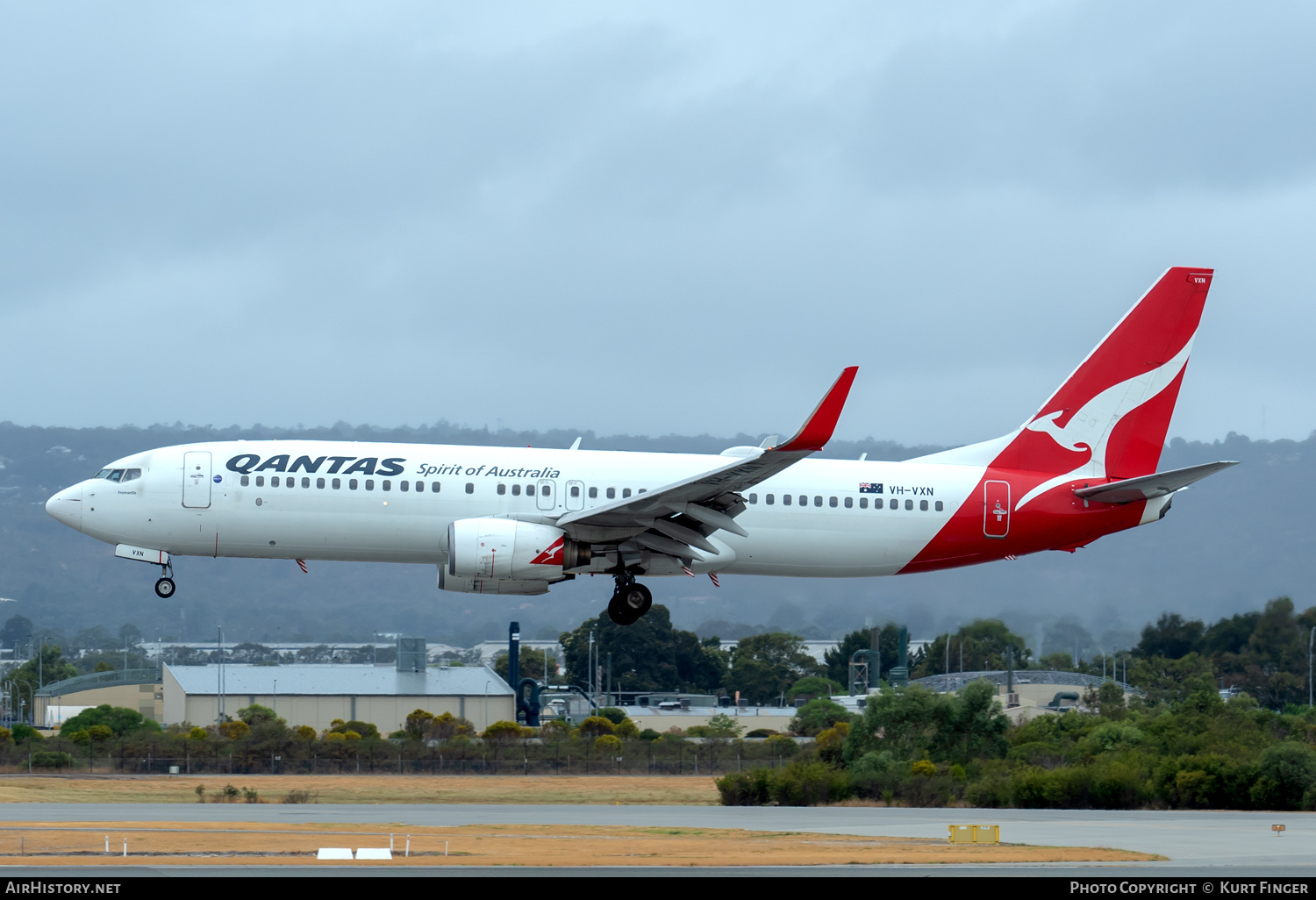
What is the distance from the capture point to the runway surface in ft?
81.4

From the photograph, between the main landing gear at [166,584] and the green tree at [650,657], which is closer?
the main landing gear at [166,584]

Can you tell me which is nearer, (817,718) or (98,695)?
(817,718)

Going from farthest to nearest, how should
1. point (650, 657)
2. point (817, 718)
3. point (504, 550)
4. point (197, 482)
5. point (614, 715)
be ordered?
point (650, 657) < point (614, 715) < point (817, 718) < point (197, 482) < point (504, 550)

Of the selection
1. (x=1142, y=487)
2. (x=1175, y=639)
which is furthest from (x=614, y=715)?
(x=1142, y=487)

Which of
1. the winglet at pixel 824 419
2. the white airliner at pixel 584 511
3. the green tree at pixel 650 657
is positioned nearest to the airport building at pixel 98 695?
the green tree at pixel 650 657

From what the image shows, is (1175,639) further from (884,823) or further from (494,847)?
(494,847)

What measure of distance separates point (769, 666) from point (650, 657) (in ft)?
32.2

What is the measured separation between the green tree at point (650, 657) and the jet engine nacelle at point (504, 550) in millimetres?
90909

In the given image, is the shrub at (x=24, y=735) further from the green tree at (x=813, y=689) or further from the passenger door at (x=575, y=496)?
the green tree at (x=813, y=689)

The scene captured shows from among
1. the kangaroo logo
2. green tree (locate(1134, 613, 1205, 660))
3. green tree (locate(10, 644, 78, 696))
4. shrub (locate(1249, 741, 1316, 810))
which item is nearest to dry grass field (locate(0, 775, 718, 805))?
shrub (locate(1249, 741, 1316, 810))

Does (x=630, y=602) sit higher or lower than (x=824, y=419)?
lower

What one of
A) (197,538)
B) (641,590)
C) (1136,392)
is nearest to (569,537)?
(641,590)

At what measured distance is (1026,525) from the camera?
35.1 metres

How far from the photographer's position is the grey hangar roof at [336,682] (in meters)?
88.6
